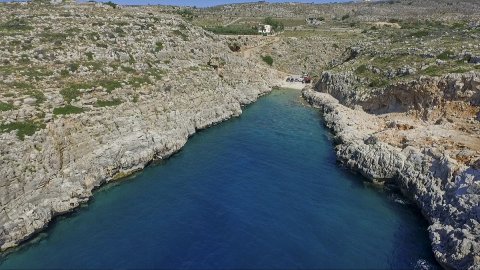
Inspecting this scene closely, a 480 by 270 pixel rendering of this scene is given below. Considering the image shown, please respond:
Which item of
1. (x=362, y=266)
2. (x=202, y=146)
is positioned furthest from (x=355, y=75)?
(x=362, y=266)

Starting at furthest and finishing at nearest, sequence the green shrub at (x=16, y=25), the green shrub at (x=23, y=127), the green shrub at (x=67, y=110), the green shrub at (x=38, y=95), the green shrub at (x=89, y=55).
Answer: the green shrub at (x=16, y=25) → the green shrub at (x=89, y=55) → the green shrub at (x=38, y=95) → the green shrub at (x=67, y=110) → the green shrub at (x=23, y=127)

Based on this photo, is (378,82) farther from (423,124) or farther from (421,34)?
(421,34)

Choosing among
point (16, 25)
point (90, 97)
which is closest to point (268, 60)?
point (16, 25)

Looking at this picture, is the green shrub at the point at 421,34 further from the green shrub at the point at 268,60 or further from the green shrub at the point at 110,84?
the green shrub at the point at 110,84

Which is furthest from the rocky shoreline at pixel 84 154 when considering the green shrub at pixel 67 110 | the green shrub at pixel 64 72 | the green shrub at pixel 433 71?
the green shrub at pixel 433 71

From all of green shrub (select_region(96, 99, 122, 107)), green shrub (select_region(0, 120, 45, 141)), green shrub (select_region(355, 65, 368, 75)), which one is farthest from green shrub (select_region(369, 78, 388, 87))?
green shrub (select_region(0, 120, 45, 141))

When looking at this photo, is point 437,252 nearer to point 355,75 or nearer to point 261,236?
point 261,236
